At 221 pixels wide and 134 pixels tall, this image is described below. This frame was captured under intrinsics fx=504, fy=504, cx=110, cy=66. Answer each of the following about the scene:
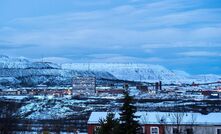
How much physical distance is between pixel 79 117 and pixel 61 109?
23023 millimetres

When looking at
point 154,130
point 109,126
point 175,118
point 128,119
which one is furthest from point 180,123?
point 109,126

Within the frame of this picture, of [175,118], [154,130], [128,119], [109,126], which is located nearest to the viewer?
[109,126]

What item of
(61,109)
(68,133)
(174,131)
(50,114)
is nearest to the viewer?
(174,131)

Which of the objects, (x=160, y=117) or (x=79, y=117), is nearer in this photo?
(x=160, y=117)

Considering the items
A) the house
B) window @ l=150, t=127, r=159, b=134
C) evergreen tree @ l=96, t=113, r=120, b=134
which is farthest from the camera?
window @ l=150, t=127, r=159, b=134

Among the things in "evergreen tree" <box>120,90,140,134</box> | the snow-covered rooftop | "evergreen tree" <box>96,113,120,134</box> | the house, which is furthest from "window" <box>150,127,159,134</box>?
"evergreen tree" <box>96,113,120,134</box>

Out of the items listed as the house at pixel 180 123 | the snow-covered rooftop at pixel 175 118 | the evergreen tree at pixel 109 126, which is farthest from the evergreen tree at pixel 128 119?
the snow-covered rooftop at pixel 175 118

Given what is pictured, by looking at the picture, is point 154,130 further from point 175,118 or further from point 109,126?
point 109,126

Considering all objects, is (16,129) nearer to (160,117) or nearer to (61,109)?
(160,117)

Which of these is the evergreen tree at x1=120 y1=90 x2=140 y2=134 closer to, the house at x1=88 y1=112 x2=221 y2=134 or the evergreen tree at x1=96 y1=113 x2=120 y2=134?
the evergreen tree at x1=96 y1=113 x2=120 y2=134

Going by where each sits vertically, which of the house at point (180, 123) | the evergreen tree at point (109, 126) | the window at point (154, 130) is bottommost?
the window at point (154, 130)

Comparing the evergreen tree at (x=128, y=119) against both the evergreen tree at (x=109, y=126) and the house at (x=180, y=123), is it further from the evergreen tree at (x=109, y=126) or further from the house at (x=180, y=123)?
the house at (x=180, y=123)

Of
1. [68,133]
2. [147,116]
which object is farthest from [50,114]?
[147,116]

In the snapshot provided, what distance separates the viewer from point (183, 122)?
54.4 metres
